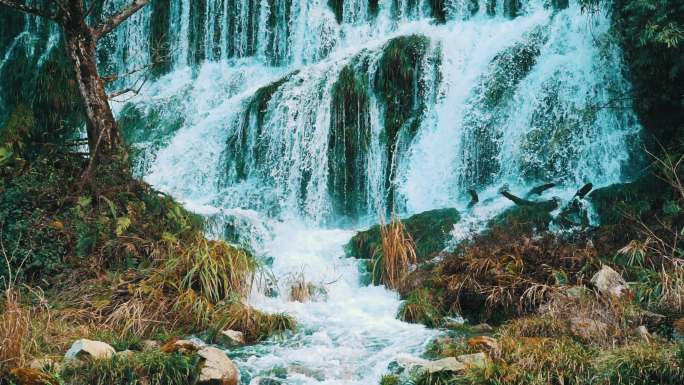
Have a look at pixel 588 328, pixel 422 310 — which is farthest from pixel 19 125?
pixel 588 328

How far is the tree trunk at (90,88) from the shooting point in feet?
32.5

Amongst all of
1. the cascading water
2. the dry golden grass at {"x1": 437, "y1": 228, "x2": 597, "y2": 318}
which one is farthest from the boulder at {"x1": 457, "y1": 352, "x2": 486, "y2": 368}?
the cascading water

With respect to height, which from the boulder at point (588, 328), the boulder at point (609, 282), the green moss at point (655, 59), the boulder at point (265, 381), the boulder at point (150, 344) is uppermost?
the green moss at point (655, 59)

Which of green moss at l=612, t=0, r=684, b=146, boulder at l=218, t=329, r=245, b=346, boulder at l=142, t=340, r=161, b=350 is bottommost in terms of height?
boulder at l=218, t=329, r=245, b=346

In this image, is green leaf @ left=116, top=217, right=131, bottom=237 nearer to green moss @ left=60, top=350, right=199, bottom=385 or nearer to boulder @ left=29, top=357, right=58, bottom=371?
boulder @ left=29, top=357, right=58, bottom=371

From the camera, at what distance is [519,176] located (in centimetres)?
1327

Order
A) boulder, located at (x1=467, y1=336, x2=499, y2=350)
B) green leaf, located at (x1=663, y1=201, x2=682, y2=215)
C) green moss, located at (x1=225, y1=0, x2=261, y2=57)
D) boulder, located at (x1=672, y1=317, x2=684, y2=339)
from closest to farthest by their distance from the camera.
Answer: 1. boulder, located at (x1=467, y1=336, x2=499, y2=350)
2. boulder, located at (x1=672, y1=317, x2=684, y2=339)
3. green leaf, located at (x1=663, y1=201, x2=682, y2=215)
4. green moss, located at (x1=225, y1=0, x2=261, y2=57)

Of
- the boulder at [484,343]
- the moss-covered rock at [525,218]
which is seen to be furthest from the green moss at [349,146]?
the boulder at [484,343]

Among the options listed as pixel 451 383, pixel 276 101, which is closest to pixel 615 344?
pixel 451 383

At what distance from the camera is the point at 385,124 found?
14.9m

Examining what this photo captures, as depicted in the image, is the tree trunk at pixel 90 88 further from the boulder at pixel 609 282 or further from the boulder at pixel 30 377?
the boulder at pixel 609 282

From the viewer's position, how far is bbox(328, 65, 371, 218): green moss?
571 inches

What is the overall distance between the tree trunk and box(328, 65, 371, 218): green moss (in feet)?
18.1

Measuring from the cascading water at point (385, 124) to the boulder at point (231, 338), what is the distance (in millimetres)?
2545
